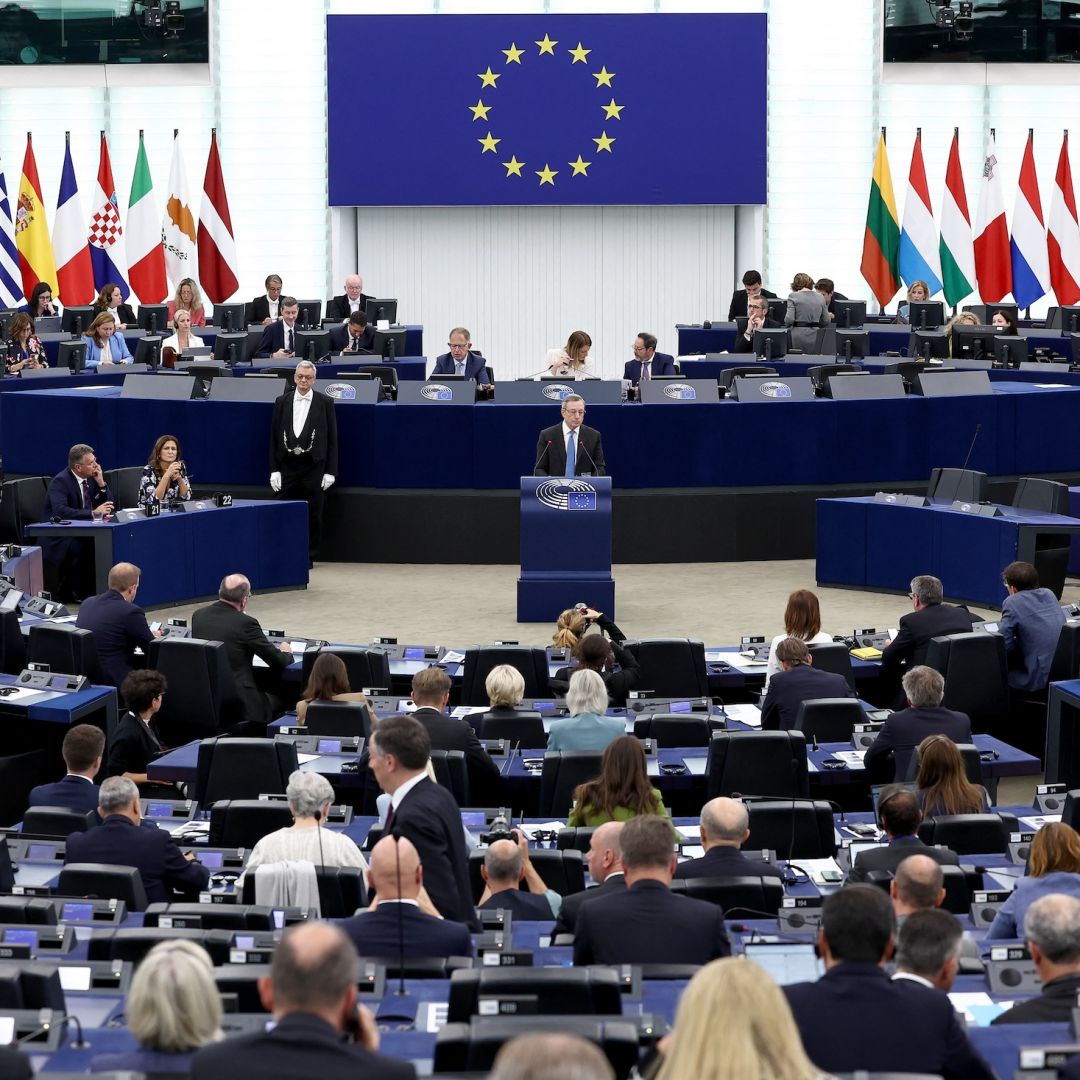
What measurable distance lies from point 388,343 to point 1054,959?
58.3 ft

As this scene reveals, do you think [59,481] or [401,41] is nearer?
[59,481]

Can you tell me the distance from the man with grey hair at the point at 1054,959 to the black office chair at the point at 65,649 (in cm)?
706

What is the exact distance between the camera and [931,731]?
9.04m

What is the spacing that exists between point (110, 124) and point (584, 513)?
684 inches

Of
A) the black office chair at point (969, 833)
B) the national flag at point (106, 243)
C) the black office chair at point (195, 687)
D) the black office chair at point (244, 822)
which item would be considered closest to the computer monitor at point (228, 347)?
the national flag at point (106, 243)

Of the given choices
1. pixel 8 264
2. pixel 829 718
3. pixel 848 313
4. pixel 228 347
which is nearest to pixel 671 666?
pixel 829 718

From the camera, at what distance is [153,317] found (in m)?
24.2

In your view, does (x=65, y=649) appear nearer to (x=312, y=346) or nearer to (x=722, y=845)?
(x=722, y=845)

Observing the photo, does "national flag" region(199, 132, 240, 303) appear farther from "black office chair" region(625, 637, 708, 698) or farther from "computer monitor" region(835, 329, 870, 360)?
"black office chair" region(625, 637, 708, 698)

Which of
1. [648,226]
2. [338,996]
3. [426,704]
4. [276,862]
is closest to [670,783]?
[426,704]

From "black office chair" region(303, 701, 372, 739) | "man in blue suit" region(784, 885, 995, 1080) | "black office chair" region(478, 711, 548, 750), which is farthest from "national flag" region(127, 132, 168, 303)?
"man in blue suit" region(784, 885, 995, 1080)

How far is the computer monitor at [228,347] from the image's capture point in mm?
21266

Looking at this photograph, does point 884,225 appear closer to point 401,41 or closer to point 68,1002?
point 401,41

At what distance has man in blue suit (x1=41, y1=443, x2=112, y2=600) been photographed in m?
14.8
